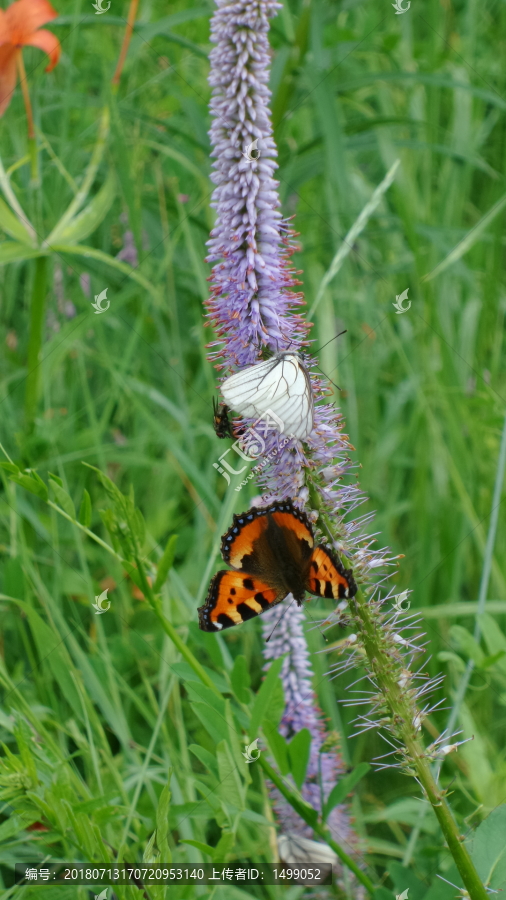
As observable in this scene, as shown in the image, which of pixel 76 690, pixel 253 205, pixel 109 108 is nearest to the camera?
pixel 253 205

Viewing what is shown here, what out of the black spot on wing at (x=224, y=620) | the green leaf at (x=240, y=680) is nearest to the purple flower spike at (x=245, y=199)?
the black spot on wing at (x=224, y=620)

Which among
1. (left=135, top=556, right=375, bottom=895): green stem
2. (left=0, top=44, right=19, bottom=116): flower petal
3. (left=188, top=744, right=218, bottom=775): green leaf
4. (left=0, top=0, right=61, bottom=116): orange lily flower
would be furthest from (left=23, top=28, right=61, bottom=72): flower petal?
(left=188, top=744, right=218, bottom=775): green leaf

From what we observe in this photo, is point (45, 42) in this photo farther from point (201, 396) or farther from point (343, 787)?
point (343, 787)

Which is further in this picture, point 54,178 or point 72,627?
point 54,178

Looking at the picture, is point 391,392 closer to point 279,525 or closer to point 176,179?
point 176,179

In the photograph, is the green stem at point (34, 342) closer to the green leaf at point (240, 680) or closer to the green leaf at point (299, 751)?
the green leaf at point (240, 680)

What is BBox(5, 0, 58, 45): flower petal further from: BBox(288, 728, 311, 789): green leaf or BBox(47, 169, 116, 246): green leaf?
BBox(288, 728, 311, 789): green leaf

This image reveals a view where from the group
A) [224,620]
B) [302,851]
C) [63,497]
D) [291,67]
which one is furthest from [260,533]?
[291,67]

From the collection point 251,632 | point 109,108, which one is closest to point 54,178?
point 109,108
